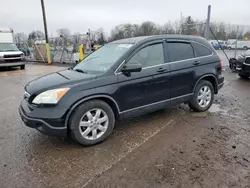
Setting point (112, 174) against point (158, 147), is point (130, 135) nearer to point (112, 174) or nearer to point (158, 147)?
point (158, 147)

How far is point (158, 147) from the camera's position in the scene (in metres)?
3.38

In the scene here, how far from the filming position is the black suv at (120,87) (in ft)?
10.5

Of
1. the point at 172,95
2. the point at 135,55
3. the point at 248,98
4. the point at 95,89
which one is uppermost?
the point at 135,55

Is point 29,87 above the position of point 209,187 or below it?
above

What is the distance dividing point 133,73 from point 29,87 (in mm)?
1821

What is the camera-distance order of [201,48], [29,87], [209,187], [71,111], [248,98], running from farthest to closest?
[248,98] < [201,48] < [29,87] < [71,111] < [209,187]

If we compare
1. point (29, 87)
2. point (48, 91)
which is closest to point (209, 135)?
point (48, 91)

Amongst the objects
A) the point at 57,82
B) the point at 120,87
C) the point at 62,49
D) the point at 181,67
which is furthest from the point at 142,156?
the point at 62,49

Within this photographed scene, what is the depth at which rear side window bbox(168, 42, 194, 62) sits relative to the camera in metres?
4.32

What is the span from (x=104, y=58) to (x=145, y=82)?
3.16ft

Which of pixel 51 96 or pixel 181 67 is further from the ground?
pixel 181 67

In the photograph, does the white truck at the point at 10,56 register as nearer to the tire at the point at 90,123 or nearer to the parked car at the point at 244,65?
the tire at the point at 90,123

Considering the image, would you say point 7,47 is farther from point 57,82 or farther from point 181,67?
point 181,67

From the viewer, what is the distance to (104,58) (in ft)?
13.5
